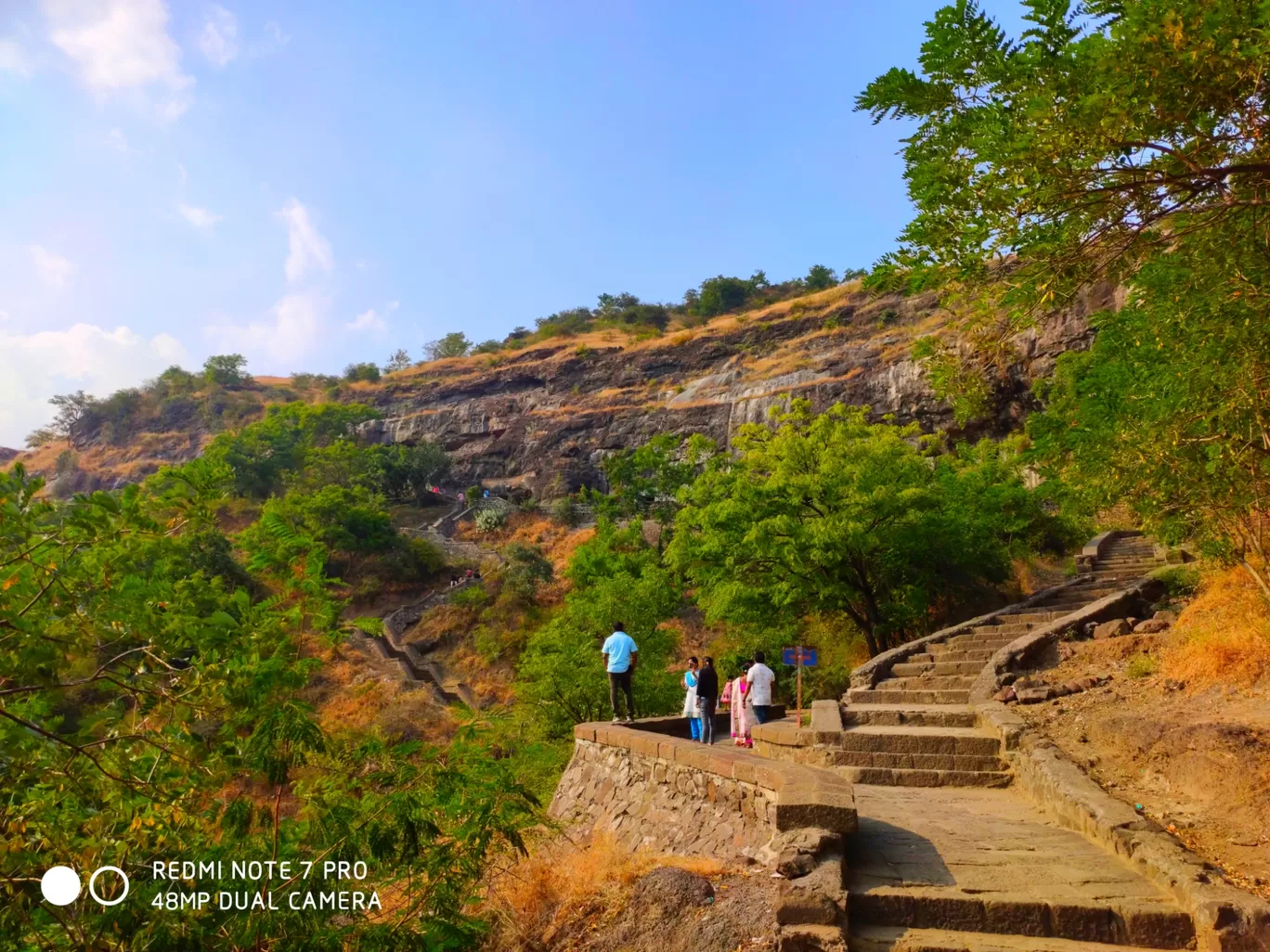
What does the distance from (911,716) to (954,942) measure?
588 centimetres

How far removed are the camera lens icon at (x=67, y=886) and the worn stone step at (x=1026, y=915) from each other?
13.1ft

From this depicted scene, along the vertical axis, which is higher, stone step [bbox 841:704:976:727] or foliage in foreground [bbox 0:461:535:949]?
foliage in foreground [bbox 0:461:535:949]

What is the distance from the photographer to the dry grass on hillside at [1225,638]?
349 inches

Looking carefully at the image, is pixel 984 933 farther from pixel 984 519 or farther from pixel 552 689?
pixel 984 519

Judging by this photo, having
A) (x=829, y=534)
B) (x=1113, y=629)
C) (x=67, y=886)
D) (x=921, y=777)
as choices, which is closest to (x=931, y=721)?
(x=921, y=777)

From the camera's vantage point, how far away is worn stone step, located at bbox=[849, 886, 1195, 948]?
4.65m

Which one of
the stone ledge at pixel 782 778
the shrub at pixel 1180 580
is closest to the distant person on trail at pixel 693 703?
the stone ledge at pixel 782 778

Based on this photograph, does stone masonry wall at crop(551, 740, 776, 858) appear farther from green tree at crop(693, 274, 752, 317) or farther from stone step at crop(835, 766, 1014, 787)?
green tree at crop(693, 274, 752, 317)

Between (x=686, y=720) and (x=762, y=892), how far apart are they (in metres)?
7.54

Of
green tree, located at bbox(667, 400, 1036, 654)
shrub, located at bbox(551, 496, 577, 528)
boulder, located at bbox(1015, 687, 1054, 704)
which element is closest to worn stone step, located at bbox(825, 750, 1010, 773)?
boulder, located at bbox(1015, 687, 1054, 704)

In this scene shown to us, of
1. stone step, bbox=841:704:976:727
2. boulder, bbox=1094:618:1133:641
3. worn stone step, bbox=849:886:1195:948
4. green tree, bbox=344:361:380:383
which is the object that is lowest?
worn stone step, bbox=849:886:1195:948

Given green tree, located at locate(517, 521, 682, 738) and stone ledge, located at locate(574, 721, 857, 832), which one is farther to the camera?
green tree, located at locate(517, 521, 682, 738)

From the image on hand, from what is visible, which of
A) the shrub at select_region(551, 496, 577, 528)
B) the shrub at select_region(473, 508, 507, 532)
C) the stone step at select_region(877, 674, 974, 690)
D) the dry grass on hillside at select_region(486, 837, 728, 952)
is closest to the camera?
the dry grass on hillside at select_region(486, 837, 728, 952)

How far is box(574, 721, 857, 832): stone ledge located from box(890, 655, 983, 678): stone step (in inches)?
220
